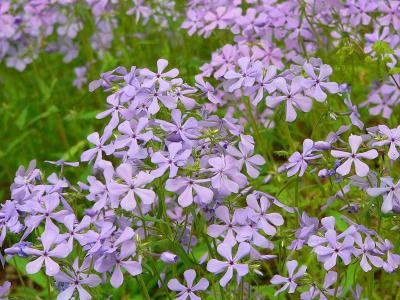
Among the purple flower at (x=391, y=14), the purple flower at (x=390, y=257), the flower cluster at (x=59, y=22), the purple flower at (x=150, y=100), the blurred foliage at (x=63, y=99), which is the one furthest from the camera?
the flower cluster at (x=59, y=22)

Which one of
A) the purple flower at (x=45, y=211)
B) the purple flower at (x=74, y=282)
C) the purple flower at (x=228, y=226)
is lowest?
the purple flower at (x=74, y=282)

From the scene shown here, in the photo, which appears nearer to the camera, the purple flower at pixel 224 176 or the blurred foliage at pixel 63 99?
the purple flower at pixel 224 176

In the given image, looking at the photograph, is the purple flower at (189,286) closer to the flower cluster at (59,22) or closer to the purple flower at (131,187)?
the purple flower at (131,187)

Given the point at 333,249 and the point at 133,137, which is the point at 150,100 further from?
the point at 333,249

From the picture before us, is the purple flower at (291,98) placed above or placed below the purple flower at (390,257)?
above

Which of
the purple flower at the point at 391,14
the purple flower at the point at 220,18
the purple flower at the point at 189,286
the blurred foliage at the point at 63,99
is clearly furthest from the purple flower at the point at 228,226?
the blurred foliage at the point at 63,99

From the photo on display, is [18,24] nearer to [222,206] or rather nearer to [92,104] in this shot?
[92,104]

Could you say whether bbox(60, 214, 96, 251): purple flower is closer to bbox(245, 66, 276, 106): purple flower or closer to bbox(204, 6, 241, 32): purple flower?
bbox(245, 66, 276, 106): purple flower

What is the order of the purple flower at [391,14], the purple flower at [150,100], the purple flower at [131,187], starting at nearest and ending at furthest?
the purple flower at [131,187] < the purple flower at [150,100] < the purple flower at [391,14]
